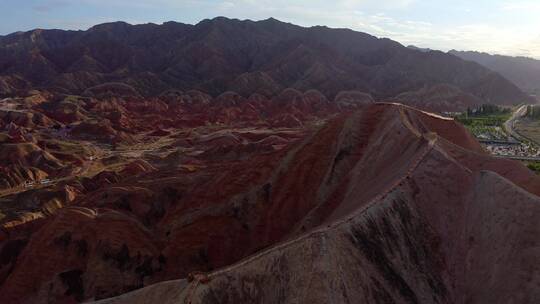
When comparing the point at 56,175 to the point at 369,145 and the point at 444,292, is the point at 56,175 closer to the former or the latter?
the point at 369,145

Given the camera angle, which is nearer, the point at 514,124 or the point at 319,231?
the point at 319,231

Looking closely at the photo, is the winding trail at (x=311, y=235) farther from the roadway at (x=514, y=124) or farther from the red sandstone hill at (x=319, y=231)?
the roadway at (x=514, y=124)

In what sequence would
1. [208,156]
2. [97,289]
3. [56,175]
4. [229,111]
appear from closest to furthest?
[97,289]
[56,175]
[208,156]
[229,111]

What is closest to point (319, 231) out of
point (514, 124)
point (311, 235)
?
point (311, 235)

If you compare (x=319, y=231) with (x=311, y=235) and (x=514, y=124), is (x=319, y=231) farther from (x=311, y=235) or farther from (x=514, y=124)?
(x=514, y=124)

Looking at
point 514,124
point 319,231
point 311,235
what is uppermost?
point 319,231

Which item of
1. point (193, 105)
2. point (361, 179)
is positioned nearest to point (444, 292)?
point (361, 179)

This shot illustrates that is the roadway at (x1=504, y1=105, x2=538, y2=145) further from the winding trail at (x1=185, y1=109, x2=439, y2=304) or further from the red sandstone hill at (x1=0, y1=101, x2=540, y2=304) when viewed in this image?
the winding trail at (x1=185, y1=109, x2=439, y2=304)

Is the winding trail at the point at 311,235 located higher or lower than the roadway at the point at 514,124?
higher

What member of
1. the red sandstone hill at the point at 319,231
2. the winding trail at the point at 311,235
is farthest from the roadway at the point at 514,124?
the winding trail at the point at 311,235
